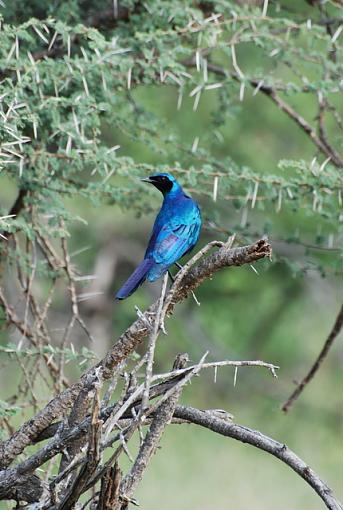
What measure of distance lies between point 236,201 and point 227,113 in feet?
2.70

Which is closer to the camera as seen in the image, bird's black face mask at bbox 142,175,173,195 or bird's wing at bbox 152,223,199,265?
bird's wing at bbox 152,223,199,265

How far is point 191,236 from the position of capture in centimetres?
416

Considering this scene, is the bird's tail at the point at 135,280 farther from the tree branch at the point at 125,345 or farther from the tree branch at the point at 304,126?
the tree branch at the point at 304,126

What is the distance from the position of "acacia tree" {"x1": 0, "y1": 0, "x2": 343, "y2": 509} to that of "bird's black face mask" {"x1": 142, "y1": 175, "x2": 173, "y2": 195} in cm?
7

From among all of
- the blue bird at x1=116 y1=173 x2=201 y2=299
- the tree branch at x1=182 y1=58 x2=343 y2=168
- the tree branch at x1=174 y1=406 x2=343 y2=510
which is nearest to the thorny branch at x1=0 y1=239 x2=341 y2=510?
the tree branch at x1=174 y1=406 x2=343 y2=510

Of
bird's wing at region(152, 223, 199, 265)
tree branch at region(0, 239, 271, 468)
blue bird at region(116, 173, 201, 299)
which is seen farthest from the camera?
bird's wing at region(152, 223, 199, 265)

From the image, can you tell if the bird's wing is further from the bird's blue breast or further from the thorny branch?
the thorny branch

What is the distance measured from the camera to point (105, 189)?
426 centimetres

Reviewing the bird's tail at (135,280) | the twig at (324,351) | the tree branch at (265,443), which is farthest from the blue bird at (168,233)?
the tree branch at (265,443)

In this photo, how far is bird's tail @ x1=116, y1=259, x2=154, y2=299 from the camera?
12.1 ft

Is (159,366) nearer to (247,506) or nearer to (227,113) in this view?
(247,506)

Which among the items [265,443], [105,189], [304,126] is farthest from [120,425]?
[304,126]

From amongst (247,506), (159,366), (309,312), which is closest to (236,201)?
(247,506)

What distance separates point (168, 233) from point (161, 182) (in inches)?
14.7
